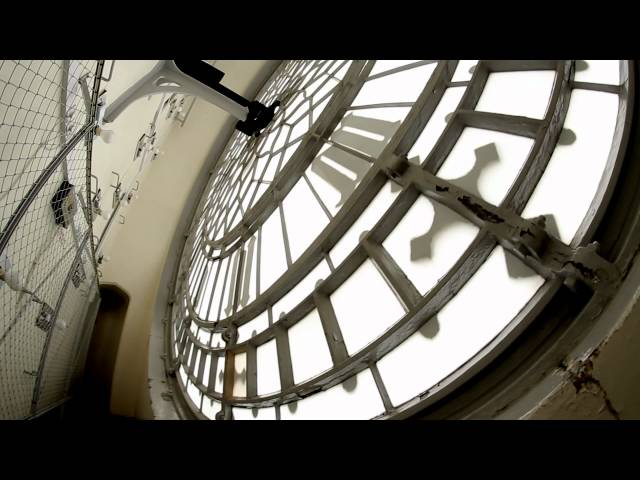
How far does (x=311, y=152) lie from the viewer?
163 inches

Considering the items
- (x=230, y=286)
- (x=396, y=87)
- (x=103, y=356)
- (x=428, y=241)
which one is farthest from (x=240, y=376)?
(x=103, y=356)

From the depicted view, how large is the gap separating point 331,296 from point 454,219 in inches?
49.2

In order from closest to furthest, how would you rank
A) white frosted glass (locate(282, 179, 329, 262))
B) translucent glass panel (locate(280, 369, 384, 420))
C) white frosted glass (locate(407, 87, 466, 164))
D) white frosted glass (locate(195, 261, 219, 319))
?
translucent glass panel (locate(280, 369, 384, 420)) → white frosted glass (locate(407, 87, 466, 164)) → white frosted glass (locate(282, 179, 329, 262)) → white frosted glass (locate(195, 261, 219, 319))

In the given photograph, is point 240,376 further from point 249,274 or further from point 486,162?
point 486,162

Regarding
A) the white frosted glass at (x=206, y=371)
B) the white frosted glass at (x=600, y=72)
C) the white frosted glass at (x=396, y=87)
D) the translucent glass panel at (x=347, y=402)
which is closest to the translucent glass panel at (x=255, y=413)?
the translucent glass panel at (x=347, y=402)

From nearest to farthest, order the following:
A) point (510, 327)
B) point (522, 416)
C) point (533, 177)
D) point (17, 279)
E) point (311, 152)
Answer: point (522, 416), point (510, 327), point (533, 177), point (17, 279), point (311, 152)

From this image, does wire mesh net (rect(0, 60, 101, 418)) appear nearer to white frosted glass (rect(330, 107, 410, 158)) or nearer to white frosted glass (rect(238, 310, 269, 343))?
white frosted glass (rect(238, 310, 269, 343))

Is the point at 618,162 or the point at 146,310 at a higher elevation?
the point at 146,310

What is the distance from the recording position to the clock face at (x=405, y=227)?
215 cm

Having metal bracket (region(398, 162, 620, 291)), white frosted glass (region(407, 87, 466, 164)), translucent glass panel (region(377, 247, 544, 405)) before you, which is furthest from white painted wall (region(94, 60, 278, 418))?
metal bracket (region(398, 162, 620, 291))

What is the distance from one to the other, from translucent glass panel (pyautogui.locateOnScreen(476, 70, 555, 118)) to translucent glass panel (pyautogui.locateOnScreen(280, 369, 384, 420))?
2.10 metres

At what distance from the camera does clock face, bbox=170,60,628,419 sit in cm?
215
